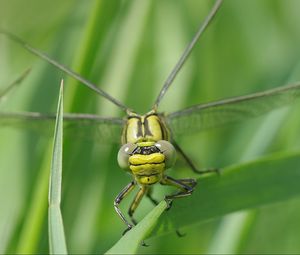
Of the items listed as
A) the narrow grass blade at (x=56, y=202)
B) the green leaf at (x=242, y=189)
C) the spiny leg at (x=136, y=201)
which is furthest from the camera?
the spiny leg at (x=136, y=201)

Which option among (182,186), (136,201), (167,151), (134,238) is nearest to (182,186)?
(182,186)

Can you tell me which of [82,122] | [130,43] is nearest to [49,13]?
[130,43]

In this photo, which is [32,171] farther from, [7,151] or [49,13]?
[49,13]

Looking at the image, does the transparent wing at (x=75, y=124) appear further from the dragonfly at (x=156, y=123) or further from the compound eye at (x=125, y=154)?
the compound eye at (x=125, y=154)

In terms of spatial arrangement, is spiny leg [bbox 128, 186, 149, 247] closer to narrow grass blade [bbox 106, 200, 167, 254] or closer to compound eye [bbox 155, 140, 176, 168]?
compound eye [bbox 155, 140, 176, 168]

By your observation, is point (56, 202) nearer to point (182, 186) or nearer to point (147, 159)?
point (147, 159)

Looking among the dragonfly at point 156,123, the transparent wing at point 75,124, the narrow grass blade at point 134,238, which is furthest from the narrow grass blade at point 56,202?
the transparent wing at point 75,124

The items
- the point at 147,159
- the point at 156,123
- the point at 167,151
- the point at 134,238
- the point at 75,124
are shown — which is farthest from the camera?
the point at 75,124
